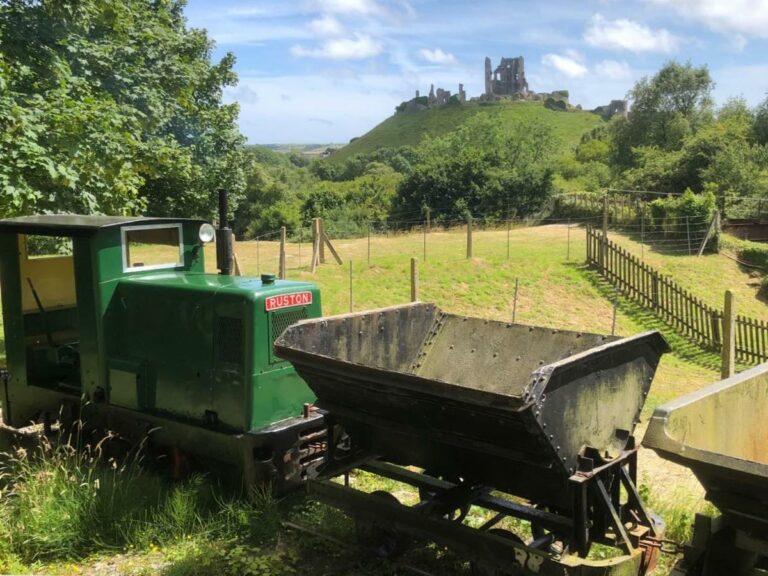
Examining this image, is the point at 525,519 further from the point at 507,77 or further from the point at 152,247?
the point at 507,77

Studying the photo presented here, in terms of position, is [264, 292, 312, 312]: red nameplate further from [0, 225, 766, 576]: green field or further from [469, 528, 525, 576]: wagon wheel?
[469, 528, 525, 576]: wagon wheel

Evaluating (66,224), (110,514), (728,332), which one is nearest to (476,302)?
(728,332)

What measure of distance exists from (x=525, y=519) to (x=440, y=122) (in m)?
116

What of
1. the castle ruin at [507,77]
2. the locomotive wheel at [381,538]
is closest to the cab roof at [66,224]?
the locomotive wheel at [381,538]

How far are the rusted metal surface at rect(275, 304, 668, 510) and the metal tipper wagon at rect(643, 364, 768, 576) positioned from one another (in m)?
0.55

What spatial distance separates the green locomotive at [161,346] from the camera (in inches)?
215

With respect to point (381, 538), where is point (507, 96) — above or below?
above

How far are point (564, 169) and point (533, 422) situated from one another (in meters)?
54.8

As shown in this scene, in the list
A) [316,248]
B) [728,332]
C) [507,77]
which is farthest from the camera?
[507,77]

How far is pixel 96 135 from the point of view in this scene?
904cm

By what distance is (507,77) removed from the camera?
528ft

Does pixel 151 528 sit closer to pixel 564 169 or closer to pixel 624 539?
pixel 624 539

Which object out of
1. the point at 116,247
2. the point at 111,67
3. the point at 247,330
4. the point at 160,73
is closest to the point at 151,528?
the point at 247,330

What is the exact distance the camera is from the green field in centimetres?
478
